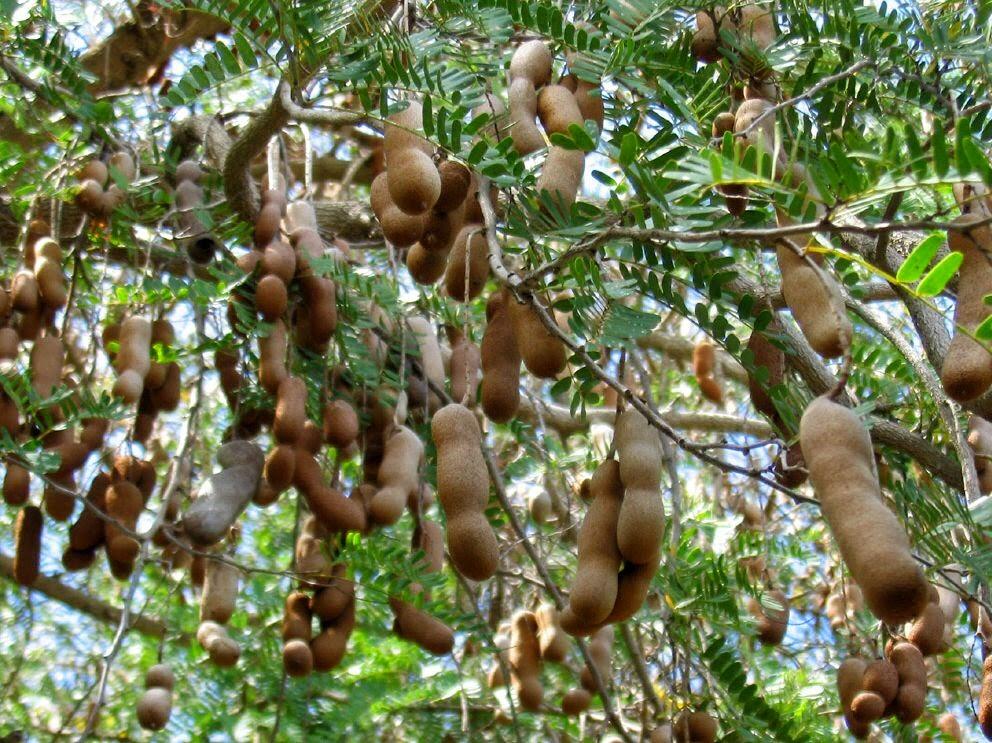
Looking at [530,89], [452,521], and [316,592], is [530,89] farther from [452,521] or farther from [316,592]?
[316,592]

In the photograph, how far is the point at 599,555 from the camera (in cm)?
127

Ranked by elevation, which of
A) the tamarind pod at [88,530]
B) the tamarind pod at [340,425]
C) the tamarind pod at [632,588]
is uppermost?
the tamarind pod at [340,425]

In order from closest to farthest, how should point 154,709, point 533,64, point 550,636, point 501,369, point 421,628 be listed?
1. point 501,369
2. point 533,64
3. point 421,628
4. point 154,709
5. point 550,636

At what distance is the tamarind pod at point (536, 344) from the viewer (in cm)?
128

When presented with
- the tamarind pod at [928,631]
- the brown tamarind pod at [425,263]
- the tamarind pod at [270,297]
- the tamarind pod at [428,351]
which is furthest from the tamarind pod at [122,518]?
the tamarind pod at [928,631]

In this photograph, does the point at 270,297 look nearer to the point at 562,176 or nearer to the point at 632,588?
the point at 562,176

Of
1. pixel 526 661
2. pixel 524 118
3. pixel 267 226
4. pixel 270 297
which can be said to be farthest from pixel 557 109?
pixel 526 661

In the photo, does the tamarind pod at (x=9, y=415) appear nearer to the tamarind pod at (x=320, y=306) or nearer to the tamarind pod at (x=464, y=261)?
the tamarind pod at (x=320, y=306)

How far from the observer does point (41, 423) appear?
82.2 inches

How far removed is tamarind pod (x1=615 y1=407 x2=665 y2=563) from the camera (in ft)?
4.06

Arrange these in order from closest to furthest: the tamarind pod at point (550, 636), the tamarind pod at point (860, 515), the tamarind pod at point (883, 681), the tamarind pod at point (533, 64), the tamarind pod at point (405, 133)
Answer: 1. the tamarind pod at point (860, 515)
2. the tamarind pod at point (405, 133)
3. the tamarind pod at point (533, 64)
4. the tamarind pod at point (883, 681)
5. the tamarind pod at point (550, 636)

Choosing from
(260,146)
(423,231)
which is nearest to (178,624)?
(260,146)

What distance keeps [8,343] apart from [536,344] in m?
1.17

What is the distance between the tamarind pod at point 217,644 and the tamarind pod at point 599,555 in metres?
0.98
